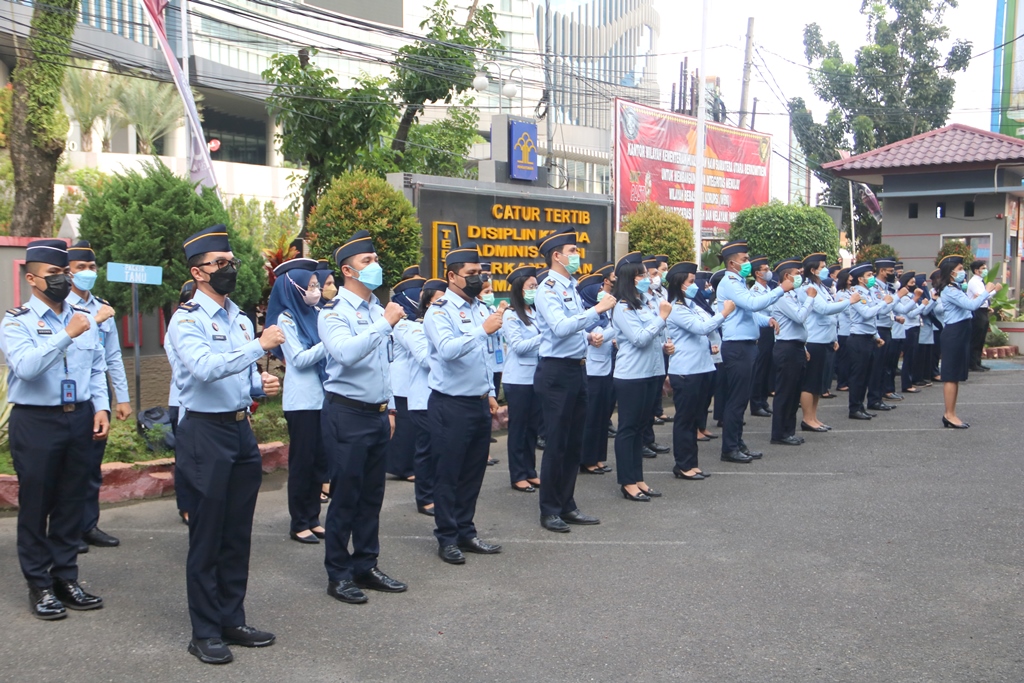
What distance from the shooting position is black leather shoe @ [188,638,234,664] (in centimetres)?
450

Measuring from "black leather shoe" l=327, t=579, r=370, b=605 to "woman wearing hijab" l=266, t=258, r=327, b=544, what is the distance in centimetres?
127

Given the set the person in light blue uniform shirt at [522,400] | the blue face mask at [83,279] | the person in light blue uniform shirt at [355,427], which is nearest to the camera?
the person in light blue uniform shirt at [355,427]

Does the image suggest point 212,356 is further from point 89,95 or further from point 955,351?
point 89,95

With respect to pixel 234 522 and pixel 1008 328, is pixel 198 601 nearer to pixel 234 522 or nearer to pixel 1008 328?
pixel 234 522

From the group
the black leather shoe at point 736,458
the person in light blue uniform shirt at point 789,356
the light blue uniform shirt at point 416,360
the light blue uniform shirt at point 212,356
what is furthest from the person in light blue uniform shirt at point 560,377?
the person in light blue uniform shirt at point 789,356

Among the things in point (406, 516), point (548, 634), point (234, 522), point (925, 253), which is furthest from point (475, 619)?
point (925, 253)

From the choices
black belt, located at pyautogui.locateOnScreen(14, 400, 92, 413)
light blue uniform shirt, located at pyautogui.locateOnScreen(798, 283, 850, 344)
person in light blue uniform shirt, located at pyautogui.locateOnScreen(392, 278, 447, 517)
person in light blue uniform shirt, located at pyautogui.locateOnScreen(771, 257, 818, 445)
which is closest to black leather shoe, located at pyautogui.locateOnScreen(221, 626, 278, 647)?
black belt, located at pyautogui.locateOnScreen(14, 400, 92, 413)

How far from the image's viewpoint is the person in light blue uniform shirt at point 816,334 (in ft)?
35.3

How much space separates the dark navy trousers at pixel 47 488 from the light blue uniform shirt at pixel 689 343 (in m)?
5.09

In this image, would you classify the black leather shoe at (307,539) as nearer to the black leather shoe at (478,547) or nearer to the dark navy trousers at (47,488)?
the black leather shoe at (478,547)

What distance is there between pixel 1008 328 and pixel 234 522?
19.4 metres

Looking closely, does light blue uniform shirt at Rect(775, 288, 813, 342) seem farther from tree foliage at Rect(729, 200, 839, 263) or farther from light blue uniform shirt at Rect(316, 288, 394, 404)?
tree foliage at Rect(729, 200, 839, 263)

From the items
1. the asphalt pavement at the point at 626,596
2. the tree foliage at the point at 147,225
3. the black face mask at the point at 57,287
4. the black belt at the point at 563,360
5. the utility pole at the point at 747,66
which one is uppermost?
the utility pole at the point at 747,66

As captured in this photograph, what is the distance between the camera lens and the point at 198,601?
459cm
